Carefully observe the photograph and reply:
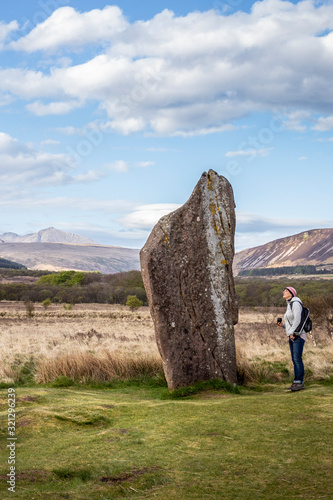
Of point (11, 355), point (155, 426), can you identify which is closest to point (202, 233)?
point (155, 426)

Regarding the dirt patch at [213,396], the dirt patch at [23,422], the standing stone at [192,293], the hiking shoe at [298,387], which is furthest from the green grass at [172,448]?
the standing stone at [192,293]

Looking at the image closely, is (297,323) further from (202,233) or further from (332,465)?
(332,465)

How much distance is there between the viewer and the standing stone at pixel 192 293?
31.6 ft

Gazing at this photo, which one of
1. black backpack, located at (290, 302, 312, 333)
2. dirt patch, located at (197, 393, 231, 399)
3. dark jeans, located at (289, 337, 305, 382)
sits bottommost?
dirt patch, located at (197, 393, 231, 399)

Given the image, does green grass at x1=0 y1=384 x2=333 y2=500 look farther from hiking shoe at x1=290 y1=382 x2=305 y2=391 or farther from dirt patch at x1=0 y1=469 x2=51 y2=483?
hiking shoe at x1=290 y1=382 x2=305 y2=391

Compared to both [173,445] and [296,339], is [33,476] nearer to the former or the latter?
[173,445]

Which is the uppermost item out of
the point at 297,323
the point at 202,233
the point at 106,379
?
the point at 202,233

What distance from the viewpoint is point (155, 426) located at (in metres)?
6.38

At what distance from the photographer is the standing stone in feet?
31.6

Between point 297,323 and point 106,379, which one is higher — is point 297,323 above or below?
above

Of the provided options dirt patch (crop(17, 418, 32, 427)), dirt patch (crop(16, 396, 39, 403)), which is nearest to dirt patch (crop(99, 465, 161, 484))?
dirt patch (crop(17, 418, 32, 427))

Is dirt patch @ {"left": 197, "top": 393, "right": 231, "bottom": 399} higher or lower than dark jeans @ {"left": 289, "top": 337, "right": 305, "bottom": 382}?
lower

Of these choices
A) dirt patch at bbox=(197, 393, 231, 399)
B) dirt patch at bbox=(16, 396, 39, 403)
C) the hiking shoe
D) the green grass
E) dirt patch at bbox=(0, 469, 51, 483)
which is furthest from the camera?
the hiking shoe

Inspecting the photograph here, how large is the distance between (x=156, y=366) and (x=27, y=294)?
6000cm
